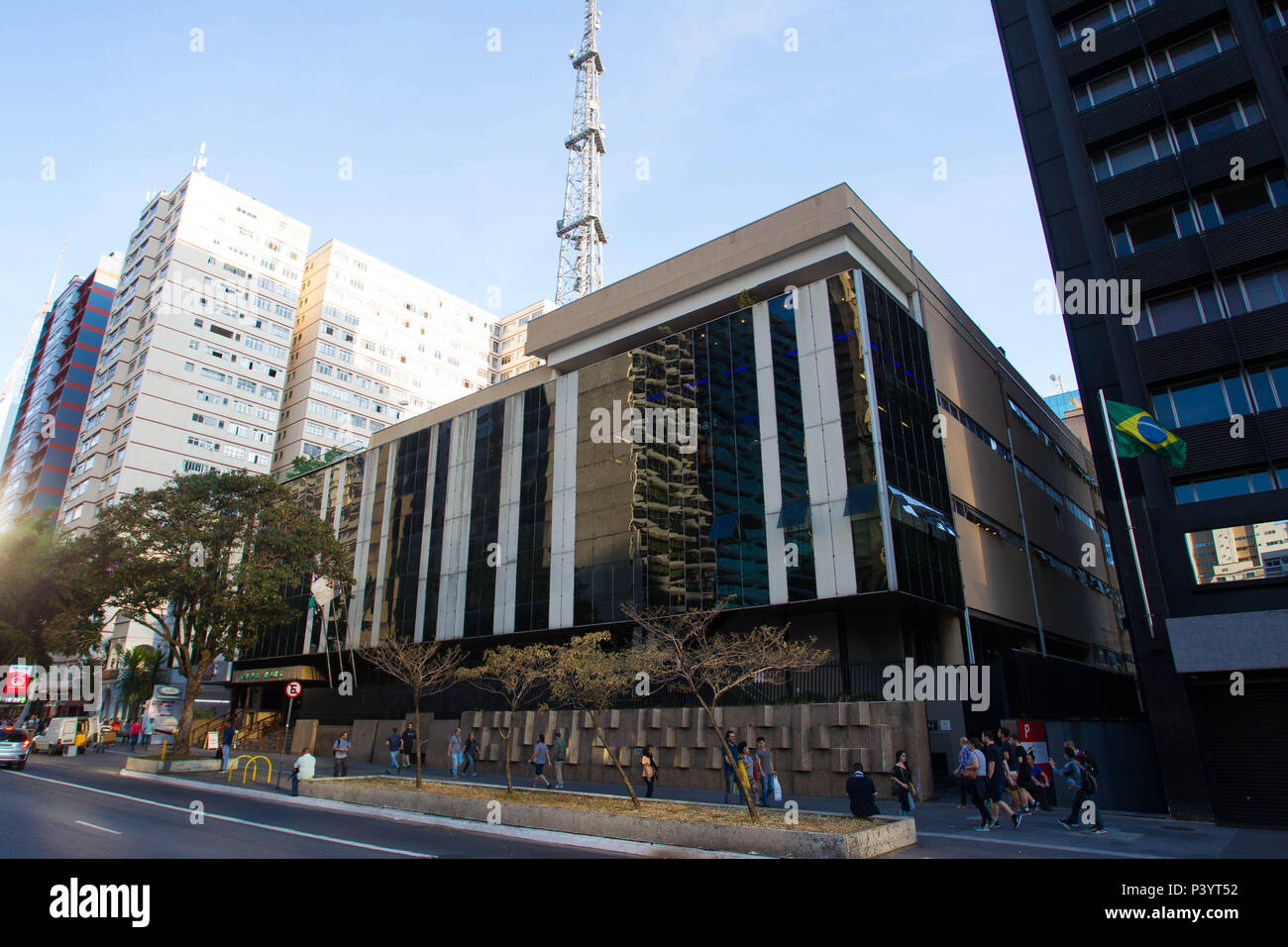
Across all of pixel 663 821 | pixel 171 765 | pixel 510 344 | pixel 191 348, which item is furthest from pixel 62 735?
pixel 510 344

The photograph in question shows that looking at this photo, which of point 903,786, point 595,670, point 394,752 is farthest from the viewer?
point 394,752

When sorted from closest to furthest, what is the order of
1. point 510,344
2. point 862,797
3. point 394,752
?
point 862,797 → point 394,752 → point 510,344

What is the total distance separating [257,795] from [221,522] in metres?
14.9

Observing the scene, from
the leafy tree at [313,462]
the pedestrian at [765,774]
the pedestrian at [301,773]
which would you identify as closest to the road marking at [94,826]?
the pedestrian at [301,773]

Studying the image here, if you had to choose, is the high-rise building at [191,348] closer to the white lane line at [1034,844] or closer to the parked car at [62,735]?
the parked car at [62,735]

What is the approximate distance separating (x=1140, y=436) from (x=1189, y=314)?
17.2 ft

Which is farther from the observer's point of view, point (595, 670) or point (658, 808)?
point (595, 670)

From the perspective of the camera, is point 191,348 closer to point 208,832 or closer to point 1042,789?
point 208,832

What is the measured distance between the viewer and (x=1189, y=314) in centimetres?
2405

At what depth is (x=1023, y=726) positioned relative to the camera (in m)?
22.6

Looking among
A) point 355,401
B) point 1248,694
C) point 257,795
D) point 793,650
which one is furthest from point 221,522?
point 355,401

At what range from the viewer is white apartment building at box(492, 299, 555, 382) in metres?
116

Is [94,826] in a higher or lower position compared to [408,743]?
lower

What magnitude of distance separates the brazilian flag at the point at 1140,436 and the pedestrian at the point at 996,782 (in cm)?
1078
